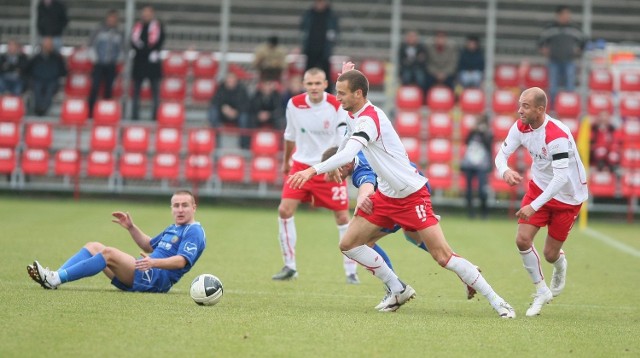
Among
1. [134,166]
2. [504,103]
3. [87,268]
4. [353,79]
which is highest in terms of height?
[353,79]

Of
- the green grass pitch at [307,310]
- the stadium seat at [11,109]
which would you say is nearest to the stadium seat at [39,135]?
the stadium seat at [11,109]

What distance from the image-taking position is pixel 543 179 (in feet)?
34.5

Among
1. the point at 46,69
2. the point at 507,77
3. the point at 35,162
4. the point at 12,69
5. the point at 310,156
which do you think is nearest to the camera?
the point at 310,156

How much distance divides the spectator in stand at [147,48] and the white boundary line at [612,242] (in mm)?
9746

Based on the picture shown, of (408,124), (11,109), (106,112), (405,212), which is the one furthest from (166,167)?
(405,212)

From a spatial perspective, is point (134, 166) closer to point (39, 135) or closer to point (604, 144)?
point (39, 135)

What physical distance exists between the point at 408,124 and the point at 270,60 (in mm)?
3319

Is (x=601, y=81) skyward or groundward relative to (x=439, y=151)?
skyward

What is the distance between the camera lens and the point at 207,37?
27.4 meters

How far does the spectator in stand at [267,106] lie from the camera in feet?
77.0

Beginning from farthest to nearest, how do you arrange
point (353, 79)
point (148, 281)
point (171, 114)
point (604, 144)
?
1. point (171, 114)
2. point (604, 144)
3. point (148, 281)
4. point (353, 79)

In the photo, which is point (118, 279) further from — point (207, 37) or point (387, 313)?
point (207, 37)

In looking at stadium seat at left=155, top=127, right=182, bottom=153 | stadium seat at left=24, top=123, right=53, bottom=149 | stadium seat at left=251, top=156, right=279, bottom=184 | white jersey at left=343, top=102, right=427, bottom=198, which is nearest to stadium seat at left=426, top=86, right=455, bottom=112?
stadium seat at left=251, top=156, right=279, bottom=184

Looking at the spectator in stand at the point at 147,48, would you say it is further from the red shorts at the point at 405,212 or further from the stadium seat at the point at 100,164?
the red shorts at the point at 405,212
